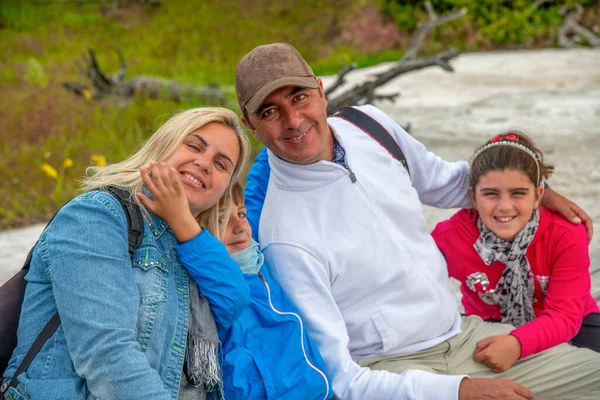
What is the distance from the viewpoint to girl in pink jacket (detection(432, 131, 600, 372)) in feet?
9.27

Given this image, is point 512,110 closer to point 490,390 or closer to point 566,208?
point 566,208

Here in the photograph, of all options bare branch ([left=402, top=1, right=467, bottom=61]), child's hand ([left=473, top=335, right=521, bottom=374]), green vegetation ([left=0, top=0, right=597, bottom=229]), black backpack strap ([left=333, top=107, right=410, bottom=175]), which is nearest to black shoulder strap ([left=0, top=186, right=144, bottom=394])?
black backpack strap ([left=333, top=107, right=410, bottom=175])

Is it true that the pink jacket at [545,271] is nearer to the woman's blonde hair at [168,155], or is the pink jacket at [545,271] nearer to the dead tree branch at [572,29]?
the woman's blonde hair at [168,155]

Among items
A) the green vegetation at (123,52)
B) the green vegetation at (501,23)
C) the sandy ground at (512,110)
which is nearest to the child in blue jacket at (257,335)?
the sandy ground at (512,110)

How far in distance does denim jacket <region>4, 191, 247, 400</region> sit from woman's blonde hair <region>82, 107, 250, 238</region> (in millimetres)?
130

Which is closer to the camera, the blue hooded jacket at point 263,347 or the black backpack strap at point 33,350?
the black backpack strap at point 33,350

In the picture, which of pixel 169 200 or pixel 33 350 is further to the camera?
pixel 169 200

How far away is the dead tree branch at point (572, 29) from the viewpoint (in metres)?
12.7

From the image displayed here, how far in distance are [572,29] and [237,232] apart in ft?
39.6

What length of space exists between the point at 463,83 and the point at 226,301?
911cm

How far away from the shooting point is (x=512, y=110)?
8781mm

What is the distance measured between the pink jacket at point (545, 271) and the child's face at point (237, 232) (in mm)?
951

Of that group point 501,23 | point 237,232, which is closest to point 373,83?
point 237,232

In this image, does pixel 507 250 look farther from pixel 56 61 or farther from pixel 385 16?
pixel 385 16
